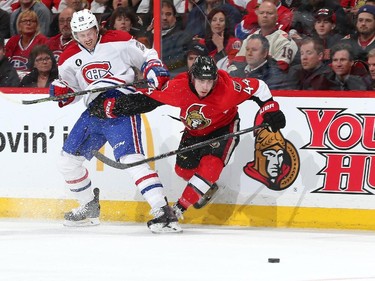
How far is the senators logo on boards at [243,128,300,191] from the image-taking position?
6.22 m

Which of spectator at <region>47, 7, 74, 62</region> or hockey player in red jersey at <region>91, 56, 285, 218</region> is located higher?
spectator at <region>47, 7, 74, 62</region>

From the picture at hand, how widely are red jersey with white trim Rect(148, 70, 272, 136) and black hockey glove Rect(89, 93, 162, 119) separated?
59 mm

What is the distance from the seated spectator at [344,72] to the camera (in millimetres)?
6078

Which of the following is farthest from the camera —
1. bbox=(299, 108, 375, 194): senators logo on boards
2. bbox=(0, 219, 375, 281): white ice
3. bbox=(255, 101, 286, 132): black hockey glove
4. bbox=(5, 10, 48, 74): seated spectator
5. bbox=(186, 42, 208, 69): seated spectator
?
bbox=(5, 10, 48, 74): seated spectator

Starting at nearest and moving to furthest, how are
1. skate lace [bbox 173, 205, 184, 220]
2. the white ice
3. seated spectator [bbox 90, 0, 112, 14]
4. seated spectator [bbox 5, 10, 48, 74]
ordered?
the white ice → skate lace [bbox 173, 205, 184, 220] → seated spectator [bbox 90, 0, 112, 14] → seated spectator [bbox 5, 10, 48, 74]

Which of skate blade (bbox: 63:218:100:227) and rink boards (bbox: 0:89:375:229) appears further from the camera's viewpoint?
skate blade (bbox: 63:218:100:227)

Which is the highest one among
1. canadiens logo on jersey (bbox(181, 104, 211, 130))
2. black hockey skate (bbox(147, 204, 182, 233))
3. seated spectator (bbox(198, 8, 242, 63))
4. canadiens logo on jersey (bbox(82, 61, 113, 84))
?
seated spectator (bbox(198, 8, 242, 63))

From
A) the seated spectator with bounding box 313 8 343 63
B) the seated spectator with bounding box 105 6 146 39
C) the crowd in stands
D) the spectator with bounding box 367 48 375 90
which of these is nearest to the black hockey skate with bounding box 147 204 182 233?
the crowd in stands

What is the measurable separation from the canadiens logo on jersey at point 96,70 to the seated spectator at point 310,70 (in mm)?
1115

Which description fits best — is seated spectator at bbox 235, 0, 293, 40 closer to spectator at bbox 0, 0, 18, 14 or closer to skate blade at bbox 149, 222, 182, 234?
skate blade at bbox 149, 222, 182, 234

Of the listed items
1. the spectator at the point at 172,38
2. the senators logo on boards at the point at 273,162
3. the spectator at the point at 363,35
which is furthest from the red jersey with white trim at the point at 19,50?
the spectator at the point at 363,35

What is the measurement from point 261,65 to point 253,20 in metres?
0.28

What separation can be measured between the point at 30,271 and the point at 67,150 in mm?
1614

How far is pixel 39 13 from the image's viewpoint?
21.9 ft
